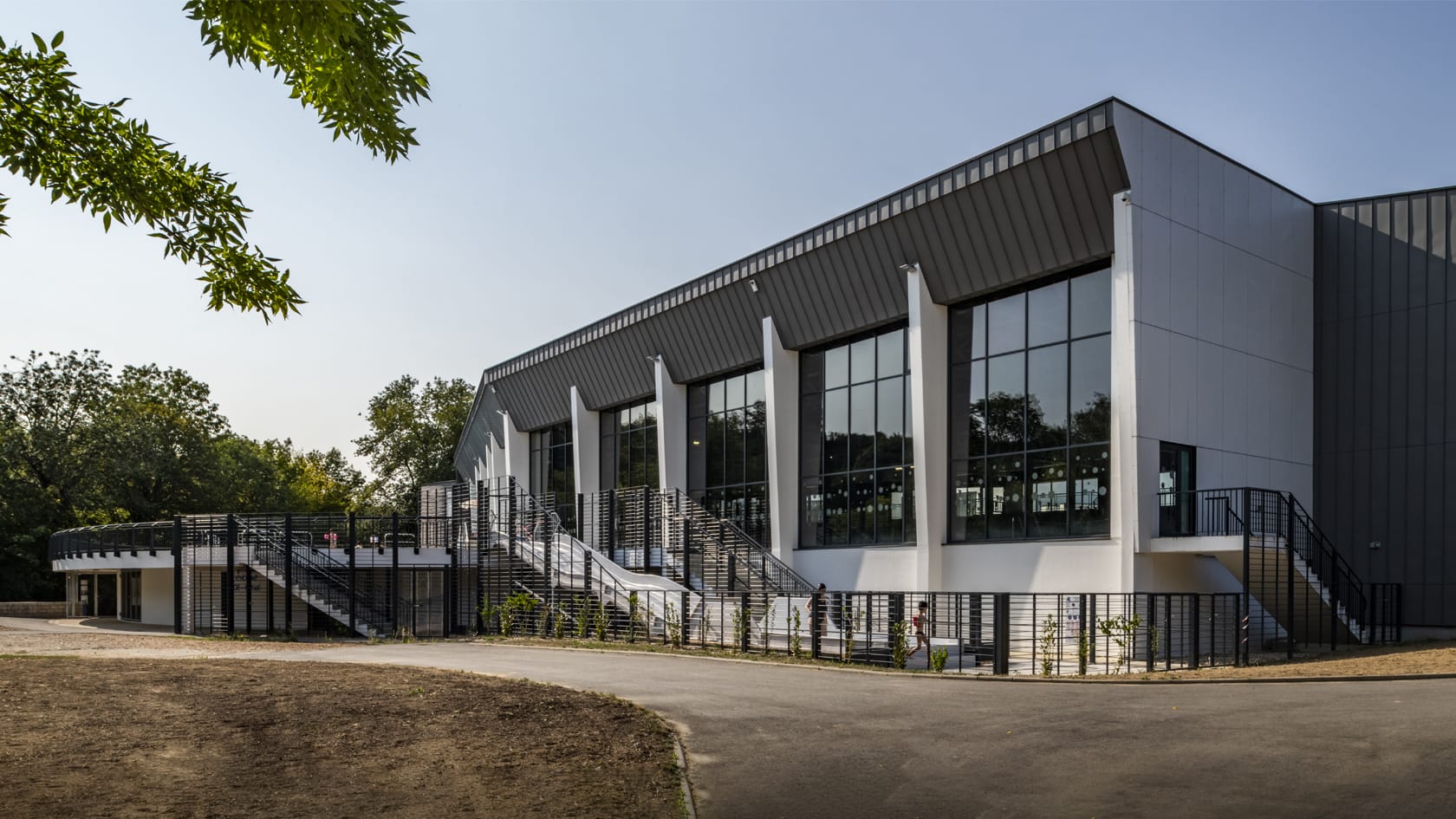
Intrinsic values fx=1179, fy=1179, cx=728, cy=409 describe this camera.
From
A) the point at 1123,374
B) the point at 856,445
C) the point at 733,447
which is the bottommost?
the point at 733,447

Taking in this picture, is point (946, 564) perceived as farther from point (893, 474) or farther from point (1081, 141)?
point (1081, 141)

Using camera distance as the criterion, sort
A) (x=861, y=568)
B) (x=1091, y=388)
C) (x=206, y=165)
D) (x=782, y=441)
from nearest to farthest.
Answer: (x=206, y=165) → (x=1091, y=388) → (x=861, y=568) → (x=782, y=441)

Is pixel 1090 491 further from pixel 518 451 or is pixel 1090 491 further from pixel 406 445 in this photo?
pixel 406 445

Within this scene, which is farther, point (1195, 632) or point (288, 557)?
point (288, 557)

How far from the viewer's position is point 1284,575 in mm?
22734

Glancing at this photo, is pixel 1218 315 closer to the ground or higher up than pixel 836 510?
higher up

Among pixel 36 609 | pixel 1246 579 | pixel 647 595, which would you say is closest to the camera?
pixel 1246 579

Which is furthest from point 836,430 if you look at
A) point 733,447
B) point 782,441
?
point 733,447

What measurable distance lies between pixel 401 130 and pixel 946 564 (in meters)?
21.0

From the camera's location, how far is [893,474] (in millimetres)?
28969

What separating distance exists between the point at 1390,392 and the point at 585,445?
2617 cm

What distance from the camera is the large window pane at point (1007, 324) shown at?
2573cm

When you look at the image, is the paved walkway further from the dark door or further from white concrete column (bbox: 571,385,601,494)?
white concrete column (bbox: 571,385,601,494)

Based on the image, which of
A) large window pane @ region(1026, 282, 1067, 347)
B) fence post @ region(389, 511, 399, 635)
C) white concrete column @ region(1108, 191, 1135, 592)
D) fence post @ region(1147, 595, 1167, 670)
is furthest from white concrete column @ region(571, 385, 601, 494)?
fence post @ region(1147, 595, 1167, 670)
